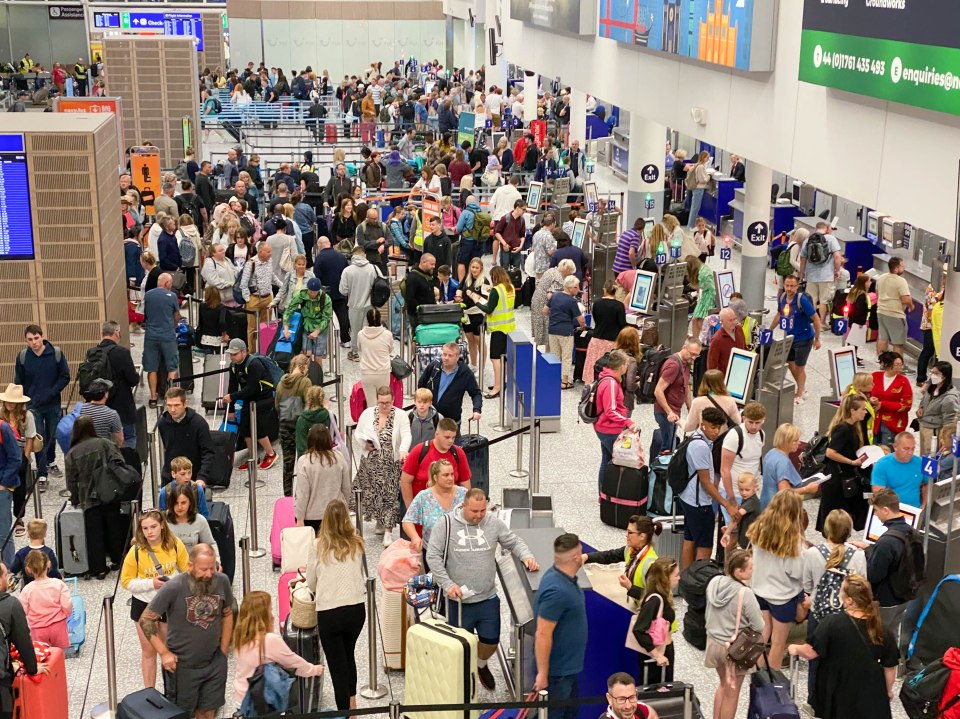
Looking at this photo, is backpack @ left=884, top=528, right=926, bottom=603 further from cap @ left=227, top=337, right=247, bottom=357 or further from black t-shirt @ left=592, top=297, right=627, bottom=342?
cap @ left=227, top=337, right=247, bottom=357

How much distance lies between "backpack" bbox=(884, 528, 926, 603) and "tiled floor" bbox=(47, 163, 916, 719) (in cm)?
82

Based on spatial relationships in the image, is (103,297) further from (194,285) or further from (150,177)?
(150,177)

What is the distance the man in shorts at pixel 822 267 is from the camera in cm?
1566

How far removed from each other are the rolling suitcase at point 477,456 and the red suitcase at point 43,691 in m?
3.85

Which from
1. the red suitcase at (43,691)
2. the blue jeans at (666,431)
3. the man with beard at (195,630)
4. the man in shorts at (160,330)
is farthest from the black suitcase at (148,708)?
the man in shorts at (160,330)

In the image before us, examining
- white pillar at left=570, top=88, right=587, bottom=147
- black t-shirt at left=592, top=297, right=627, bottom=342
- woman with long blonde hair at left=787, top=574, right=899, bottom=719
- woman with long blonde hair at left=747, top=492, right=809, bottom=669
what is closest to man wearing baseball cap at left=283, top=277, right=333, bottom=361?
black t-shirt at left=592, top=297, right=627, bottom=342

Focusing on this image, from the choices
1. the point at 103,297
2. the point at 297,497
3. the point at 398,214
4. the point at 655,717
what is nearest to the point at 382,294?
the point at 103,297

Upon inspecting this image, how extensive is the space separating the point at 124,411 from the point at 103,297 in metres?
2.37

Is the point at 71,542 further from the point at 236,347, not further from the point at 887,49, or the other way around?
the point at 887,49

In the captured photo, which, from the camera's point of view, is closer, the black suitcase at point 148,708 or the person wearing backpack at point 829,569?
the black suitcase at point 148,708

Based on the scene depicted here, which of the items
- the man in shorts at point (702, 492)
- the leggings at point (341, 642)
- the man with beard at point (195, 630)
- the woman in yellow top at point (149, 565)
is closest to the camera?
the man with beard at point (195, 630)

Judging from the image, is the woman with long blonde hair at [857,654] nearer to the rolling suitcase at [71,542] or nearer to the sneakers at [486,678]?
the sneakers at [486,678]

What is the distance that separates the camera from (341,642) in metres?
7.25

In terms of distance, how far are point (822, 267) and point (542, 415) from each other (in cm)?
514
